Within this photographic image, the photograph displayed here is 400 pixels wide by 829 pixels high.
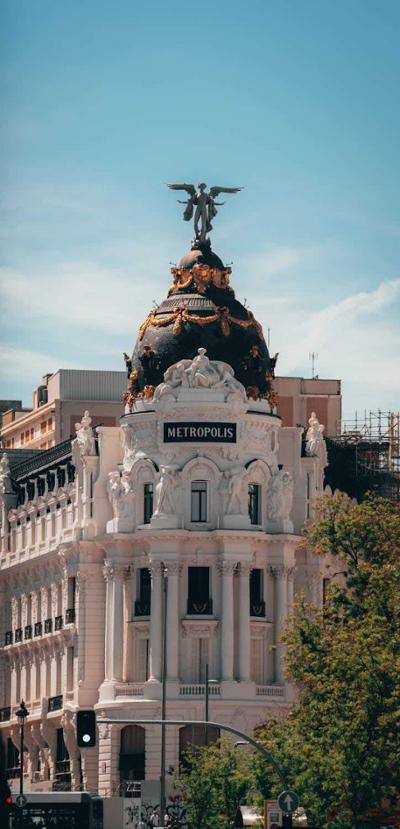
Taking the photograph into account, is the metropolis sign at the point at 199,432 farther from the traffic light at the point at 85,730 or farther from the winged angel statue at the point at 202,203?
the traffic light at the point at 85,730

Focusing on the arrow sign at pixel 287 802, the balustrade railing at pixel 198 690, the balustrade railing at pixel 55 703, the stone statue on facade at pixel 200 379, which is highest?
the stone statue on facade at pixel 200 379

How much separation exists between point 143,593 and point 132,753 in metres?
9.06

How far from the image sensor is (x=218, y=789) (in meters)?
136

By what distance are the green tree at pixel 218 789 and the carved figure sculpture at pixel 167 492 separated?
2267cm

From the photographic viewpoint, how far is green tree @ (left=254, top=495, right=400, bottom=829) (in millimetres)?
115188

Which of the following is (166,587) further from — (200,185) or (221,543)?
(200,185)

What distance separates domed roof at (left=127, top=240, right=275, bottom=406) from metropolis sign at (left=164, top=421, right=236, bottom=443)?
113 inches

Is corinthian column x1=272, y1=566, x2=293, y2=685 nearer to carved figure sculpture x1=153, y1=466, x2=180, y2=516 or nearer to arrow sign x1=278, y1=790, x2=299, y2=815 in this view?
carved figure sculpture x1=153, y1=466, x2=180, y2=516

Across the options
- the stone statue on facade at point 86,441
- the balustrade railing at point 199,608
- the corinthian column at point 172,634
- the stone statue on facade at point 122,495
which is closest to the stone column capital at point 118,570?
the stone statue on facade at point 122,495

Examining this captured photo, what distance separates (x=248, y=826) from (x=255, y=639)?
38.1m

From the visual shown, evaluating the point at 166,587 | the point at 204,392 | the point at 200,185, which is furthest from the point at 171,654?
the point at 200,185

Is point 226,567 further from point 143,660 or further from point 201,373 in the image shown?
point 201,373

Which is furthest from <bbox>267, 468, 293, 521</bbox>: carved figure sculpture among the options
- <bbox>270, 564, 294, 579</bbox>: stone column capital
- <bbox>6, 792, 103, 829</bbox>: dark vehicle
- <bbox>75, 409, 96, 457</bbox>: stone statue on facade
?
<bbox>6, 792, 103, 829</bbox>: dark vehicle

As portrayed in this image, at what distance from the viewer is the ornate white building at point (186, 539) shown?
159 metres
